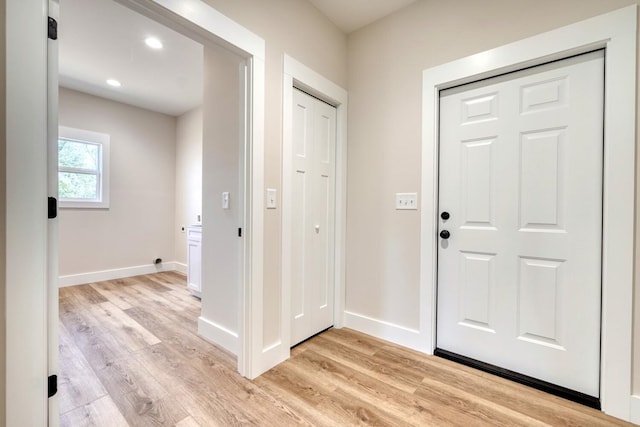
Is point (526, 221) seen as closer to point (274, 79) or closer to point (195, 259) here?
point (274, 79)

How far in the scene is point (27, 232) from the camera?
99 cm

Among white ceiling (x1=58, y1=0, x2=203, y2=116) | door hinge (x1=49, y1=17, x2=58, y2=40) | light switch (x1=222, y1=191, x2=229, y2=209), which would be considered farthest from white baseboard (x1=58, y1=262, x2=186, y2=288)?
door hinge (x1=49, y1=17, x2=58, y2=40)

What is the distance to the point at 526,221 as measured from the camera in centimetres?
171

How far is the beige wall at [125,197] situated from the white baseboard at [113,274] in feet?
0.19

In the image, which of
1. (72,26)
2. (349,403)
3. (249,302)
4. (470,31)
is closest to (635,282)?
(349,403)

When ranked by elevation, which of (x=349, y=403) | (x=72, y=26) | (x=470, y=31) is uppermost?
(x=72, y=26)

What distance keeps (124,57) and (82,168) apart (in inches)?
75.9

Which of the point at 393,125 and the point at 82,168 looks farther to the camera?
the point at 82,168

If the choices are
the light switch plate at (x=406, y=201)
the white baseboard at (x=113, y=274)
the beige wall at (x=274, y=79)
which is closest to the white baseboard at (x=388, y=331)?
the beige wall at (x=274, y=79)

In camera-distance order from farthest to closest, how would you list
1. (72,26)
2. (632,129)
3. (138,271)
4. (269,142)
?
(138,271) → (72,26) → (269,142) → (632,129)

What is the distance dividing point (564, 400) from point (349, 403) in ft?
3.87

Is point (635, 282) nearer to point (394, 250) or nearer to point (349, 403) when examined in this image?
point (394, 250)

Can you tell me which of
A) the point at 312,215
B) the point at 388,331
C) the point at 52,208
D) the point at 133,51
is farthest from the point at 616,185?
the point at 133,51

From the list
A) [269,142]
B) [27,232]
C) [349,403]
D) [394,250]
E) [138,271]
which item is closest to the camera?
[27,232]
